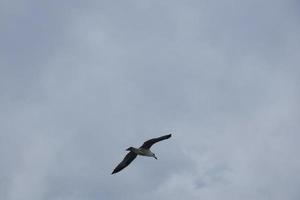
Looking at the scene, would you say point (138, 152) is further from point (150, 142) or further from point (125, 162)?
point (125, 162)

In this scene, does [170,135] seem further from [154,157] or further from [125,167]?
[125,167]

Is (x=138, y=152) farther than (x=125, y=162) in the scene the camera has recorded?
No

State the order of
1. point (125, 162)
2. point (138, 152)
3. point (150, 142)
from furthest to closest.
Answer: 1. point (125, 162)
2. point (138, 152)
3. point (150, 142)

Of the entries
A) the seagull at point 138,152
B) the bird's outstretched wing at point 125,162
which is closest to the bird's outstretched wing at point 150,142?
the seagull at point 138,152

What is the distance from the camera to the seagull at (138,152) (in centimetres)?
7629

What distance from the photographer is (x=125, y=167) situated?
8000 centimetres

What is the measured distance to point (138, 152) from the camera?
77750 mm

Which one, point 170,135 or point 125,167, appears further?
point 125,167

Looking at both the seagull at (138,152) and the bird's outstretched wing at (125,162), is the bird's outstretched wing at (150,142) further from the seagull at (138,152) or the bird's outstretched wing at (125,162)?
the bird's outstretched wing at (125,162)

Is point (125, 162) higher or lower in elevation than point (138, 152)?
higher

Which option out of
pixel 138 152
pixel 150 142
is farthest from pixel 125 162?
pixel 150 142

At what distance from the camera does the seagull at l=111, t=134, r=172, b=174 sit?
250 ft

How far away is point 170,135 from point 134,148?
21.3 ft

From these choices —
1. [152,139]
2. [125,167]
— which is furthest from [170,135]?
[125,167]
